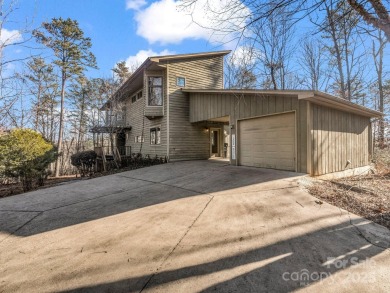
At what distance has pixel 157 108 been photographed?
12.6 metres

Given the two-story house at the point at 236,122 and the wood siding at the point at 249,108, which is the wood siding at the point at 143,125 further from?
the wood siding at the point at 249,108

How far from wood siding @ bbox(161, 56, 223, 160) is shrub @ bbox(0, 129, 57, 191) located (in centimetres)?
620

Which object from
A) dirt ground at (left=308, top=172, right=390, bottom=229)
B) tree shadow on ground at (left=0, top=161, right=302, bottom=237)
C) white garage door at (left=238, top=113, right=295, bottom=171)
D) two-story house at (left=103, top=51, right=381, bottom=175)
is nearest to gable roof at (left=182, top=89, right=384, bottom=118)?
two-story house at (left=103, top=51, right=381, bottom=175)

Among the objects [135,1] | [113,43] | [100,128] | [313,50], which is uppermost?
[313,50]

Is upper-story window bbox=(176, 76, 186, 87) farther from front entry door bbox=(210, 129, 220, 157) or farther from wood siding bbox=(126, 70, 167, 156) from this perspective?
front entry door bbox=(210, 129, 220, 157)

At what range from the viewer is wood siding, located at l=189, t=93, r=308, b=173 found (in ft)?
22.6

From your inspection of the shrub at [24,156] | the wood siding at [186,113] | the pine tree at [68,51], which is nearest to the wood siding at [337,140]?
the wood siding at [186,113]

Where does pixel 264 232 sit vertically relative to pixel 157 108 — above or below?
below

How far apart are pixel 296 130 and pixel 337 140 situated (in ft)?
7.49

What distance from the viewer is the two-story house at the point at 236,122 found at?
702 centimetres

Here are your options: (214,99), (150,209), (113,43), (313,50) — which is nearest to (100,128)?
(113,43)

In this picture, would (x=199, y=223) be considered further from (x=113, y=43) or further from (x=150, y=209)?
(x=113, y=43)

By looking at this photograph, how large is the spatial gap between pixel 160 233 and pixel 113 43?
10161 mm

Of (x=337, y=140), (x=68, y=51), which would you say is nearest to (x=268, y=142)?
(x=337, y=140)
